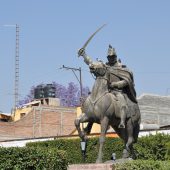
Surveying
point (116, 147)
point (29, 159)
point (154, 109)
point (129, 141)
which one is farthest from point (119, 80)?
point (154, 109)

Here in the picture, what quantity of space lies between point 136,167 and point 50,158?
2.51 metres

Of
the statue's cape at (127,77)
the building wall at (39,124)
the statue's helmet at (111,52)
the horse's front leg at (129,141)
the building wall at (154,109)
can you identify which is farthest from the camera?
the building wall at (39,124)

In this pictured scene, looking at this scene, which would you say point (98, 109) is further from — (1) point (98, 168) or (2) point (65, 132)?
(2) point (65, 132)

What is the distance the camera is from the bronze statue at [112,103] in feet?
52.0

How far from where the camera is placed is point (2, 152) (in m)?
15.4

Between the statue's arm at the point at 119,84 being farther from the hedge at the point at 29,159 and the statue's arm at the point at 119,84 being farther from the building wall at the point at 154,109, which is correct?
the building wall at the point at 154,109

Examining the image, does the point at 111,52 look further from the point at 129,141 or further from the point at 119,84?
the point at 129,141

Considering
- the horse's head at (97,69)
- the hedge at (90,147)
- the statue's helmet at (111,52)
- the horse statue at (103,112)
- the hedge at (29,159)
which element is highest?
the statue's helmet at (111,52)

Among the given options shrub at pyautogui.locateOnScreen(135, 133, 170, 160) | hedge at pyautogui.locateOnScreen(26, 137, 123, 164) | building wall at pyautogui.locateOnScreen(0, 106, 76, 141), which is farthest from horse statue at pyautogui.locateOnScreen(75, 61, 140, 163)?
building wall at pyautogui.locateOnScreen(0, 106, 76, 141)

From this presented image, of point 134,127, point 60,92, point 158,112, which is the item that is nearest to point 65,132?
point 158,112

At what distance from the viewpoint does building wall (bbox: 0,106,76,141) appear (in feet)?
185

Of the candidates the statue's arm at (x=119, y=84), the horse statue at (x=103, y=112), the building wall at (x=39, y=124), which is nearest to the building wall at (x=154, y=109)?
the building wall at (x=39, y=124)

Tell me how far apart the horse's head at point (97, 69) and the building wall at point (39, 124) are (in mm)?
39840

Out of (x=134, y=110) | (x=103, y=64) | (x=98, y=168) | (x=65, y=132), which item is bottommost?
(x=65, y=132)
